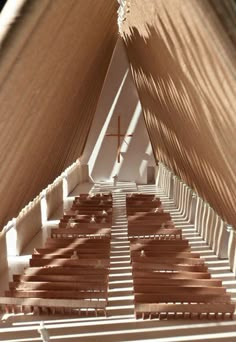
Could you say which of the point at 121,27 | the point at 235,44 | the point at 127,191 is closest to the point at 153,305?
the point at 235,44

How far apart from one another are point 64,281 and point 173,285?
1946mm

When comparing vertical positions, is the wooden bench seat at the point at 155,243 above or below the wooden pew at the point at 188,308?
above

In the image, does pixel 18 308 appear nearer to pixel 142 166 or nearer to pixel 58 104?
pixel 58 104

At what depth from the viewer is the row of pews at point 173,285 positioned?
6.77m

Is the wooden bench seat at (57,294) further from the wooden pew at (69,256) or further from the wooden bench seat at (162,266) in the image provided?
the wooden pew at (69,256)

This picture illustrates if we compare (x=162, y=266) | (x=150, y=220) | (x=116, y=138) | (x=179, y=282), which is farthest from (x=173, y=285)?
(x=116, y=138)

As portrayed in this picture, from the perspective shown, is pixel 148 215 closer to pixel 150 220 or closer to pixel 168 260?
pixel 150 220

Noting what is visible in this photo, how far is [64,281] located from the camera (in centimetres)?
777

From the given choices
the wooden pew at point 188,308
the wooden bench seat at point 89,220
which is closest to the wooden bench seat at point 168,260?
the wooden pew at point 188,308

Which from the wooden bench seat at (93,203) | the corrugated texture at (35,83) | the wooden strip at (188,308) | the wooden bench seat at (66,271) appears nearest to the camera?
the corrugated texture at (35,83)

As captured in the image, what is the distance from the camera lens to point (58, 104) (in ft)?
25.7

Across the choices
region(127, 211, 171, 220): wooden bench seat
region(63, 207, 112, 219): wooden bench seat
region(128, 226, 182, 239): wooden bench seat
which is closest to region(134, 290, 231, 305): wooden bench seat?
region(128, 226, 182, 239): wooden bench seat

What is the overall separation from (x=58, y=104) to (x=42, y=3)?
3.79 meters

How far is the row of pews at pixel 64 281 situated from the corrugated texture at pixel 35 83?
119 cm
